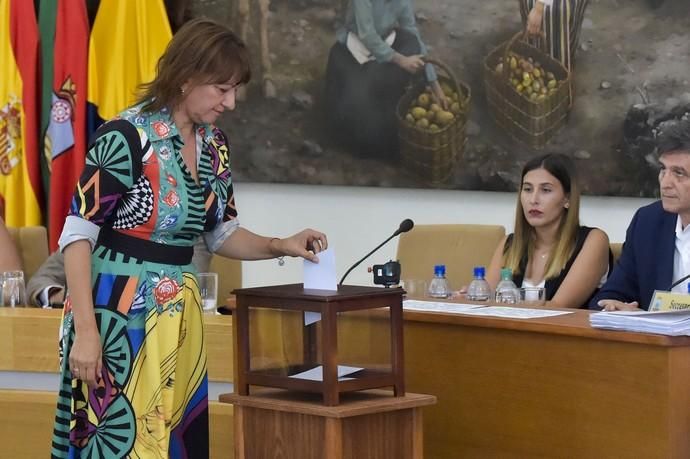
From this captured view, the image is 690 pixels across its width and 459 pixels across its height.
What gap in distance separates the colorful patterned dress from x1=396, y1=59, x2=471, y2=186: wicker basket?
2578 mm

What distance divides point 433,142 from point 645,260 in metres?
1.71

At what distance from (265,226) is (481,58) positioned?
136 cm

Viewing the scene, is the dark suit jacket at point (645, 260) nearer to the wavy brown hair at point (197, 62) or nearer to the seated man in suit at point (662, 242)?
the seated man in suit at point (662, 242)

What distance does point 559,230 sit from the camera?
13.3 ft

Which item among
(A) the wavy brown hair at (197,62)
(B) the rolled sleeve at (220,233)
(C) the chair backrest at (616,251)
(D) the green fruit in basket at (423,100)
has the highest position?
(D) the green fruit in basket at (423,100)

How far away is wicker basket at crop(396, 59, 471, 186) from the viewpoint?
16.4ft

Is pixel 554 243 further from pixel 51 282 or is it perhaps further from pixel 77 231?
pixel 77 231

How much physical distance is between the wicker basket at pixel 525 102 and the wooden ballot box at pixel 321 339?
7.57 ft

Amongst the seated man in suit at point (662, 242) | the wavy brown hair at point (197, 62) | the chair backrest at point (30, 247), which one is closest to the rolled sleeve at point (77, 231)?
the wavy brown hair at point (197, 62)

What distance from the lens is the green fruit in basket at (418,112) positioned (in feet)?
16.7

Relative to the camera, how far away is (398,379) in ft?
8.40

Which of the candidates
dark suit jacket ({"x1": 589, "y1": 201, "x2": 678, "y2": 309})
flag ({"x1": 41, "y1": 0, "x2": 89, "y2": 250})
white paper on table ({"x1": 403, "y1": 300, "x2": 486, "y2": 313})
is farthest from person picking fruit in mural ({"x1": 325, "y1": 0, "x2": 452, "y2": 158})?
white paper on table ({"x1": 403, "y1": 300, "x2": 486, "y2": 313})

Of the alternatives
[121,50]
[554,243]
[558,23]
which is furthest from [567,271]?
[121,50]

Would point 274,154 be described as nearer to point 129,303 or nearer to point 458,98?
point 458,98
